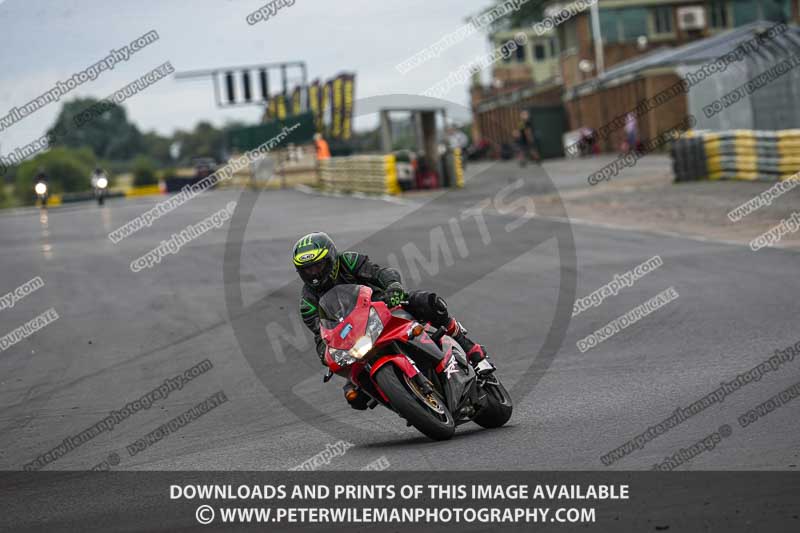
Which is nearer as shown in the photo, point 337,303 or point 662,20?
point 337,303

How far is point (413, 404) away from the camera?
7340mm

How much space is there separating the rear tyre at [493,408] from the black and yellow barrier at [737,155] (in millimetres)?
18662

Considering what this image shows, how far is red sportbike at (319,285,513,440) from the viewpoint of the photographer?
736 centimetres

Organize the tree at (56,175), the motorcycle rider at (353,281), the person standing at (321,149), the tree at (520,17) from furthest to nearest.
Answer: the tree at (520,17)
the tree at (56,175)
the person standing at (321,149)
the motorcycle rider at (353,281)

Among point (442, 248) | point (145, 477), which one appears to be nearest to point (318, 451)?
point (145, 477)

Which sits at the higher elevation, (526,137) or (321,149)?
(321,149)

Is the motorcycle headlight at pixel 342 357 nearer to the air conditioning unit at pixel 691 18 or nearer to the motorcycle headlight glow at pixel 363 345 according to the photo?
the motorcycle headlight glow at pixel 363 345

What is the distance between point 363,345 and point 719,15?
212ft

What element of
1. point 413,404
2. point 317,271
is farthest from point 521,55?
point 413,404

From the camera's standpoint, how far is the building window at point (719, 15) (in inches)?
2633

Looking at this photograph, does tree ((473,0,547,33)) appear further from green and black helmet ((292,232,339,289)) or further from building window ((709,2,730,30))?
green and black helmet ((292,232,339,289))

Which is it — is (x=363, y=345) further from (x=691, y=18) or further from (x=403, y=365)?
(x=691, y=18)

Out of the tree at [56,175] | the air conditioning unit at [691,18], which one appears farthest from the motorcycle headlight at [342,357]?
the tree at [56,175]

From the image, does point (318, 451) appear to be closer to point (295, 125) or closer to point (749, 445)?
point (749, 445)
